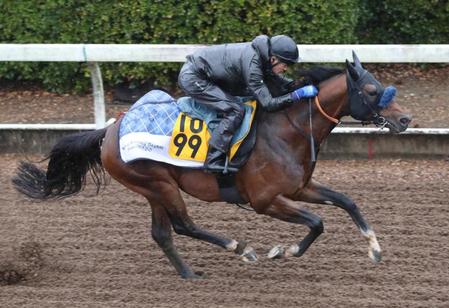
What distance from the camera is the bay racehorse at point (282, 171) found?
6.01m

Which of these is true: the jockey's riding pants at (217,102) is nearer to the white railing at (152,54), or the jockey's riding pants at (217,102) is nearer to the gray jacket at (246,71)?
the gray jacket at (246,71)

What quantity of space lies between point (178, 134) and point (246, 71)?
691 mm

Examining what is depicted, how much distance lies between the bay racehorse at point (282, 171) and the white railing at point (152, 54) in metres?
2.31

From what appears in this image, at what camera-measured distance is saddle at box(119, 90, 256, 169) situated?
243 inches

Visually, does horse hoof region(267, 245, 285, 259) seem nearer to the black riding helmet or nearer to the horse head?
the horse head

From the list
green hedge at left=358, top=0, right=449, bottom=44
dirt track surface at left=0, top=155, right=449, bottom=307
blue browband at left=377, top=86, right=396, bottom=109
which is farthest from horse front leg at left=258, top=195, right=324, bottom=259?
green hedge at left=358, top=0, right=449, bottom=44

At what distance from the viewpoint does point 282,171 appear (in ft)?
20.1

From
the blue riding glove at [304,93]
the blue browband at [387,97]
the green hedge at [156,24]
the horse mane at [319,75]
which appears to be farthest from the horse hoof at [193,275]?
the green hedge at [156,24]

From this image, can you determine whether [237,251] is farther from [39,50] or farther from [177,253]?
A: [39,50]

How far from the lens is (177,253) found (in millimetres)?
6520

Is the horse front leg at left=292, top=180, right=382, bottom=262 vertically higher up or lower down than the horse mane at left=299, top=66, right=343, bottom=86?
lower down

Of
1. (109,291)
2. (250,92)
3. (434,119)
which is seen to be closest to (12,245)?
(109,291)

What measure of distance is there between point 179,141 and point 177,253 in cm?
87

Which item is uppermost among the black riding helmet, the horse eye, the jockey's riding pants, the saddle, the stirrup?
the black riding helmet
